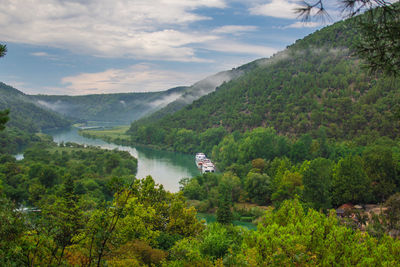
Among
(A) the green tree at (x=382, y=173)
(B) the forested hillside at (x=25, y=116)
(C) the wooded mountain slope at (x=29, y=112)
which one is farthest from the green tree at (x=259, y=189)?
(C) the wooded mountain slope at (x=29, y=112)

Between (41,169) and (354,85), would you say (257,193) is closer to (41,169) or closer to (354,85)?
(41,169)

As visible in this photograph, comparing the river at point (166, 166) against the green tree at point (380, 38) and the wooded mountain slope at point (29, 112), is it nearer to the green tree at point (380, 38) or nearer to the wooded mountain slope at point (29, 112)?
the green tree at point (380, 38)

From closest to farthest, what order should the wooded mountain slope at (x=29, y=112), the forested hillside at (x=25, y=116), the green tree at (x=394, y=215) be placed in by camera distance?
1. the green tree at (x=394, y=215)
2. the forested hillside at (x=25, y=116)
3. the wooded mountain slope at (x=29, y=112)

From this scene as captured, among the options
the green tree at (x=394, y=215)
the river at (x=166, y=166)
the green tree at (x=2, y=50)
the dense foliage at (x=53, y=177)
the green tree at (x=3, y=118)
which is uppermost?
the green tree at (x=2, y=50)

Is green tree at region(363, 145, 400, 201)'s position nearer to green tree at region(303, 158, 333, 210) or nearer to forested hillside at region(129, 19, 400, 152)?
green tree at region(303, 158, 333, 210)

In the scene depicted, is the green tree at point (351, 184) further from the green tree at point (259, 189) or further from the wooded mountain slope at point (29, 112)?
the wooded mountain slope at point (29, 112)

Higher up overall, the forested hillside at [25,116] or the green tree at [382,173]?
the forested hillside at [25,116]

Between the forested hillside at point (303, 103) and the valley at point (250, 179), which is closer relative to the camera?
the valley at point (250, 179)

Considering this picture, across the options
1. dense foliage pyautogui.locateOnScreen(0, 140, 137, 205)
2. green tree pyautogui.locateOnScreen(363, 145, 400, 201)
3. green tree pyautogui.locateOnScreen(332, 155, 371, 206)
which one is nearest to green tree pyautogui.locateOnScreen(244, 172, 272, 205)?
green tree pyautogui.locateOnScreen(332, 155, 371, 206)

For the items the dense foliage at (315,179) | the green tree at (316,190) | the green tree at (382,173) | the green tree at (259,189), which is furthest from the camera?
the green tree at (259,189)

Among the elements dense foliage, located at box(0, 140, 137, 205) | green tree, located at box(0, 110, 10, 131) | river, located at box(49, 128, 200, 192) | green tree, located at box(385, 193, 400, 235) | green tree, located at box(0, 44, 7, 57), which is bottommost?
river, located at box(49, 128, 200, 192)
